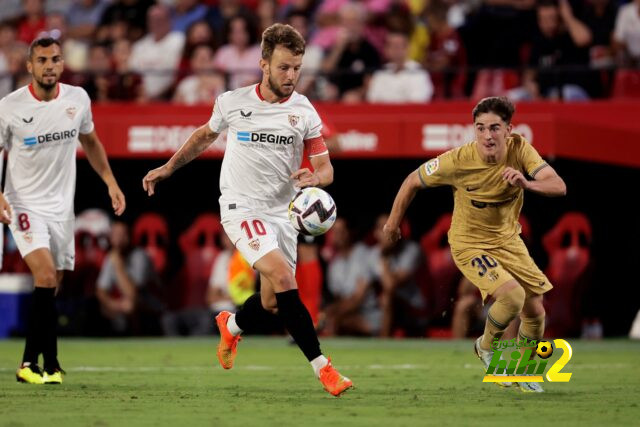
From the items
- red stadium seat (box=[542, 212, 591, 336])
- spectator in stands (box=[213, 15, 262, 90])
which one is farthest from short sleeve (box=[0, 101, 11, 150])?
red stadium seat (box=[542, 212, 591, 336])

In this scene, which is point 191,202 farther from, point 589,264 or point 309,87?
point 589,264

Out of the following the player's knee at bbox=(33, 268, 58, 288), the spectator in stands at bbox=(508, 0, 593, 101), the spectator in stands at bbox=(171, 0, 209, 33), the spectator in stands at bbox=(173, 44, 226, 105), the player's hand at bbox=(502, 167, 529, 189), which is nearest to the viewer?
the player's hand at bbox=(502, 167, 529, 189)

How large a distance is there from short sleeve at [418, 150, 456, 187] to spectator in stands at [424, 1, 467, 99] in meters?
7.71

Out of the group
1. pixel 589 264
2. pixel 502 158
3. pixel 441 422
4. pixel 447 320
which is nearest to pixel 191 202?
pixel 447 320

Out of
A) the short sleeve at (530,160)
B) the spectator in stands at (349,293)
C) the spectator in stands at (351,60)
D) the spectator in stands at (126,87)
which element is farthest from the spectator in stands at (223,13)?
the short sleeve at (530,160)

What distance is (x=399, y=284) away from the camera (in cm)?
1781

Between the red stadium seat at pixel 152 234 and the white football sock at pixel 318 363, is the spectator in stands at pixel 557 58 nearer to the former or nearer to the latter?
the red stadium seat at pixel 152 234

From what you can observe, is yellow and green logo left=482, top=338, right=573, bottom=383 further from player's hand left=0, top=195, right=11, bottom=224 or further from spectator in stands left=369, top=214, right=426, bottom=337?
spectator in stands left=369, top=214, right=426, bottom=337

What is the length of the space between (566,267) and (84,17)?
8.77 meters

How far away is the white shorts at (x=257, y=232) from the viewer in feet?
31.6

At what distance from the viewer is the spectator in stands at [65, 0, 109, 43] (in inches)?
848

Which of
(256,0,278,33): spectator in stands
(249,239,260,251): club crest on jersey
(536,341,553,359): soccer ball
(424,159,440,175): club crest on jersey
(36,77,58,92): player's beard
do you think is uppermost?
(256,0,278,33): spectator in stands

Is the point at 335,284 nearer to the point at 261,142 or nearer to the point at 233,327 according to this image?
the point at 233,327

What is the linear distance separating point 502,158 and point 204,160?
33.8 ft
